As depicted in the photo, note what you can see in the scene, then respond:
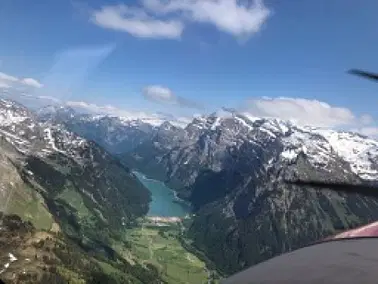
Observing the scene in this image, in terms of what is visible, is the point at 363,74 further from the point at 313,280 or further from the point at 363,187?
the point at 313,280

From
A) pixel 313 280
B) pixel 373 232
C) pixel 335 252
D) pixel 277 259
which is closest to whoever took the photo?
pixel 313 280

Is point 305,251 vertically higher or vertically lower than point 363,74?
lower

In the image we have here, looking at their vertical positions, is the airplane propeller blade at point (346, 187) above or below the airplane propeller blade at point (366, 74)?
below

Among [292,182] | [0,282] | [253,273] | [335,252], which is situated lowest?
[0,282]

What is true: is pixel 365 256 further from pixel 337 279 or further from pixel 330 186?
pixel 330 186

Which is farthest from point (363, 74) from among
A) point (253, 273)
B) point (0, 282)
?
point (0, 282)

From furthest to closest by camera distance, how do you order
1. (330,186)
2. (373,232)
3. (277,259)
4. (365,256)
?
(373,232) → (277,259) → (365,256) → (330,186)

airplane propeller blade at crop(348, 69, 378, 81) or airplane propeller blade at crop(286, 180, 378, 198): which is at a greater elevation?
airplane propeller blade at crop(348, 69, 378, 81)

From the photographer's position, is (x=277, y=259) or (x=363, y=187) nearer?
(x=363, y=187)

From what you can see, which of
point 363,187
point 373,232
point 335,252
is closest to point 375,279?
point 363,187
